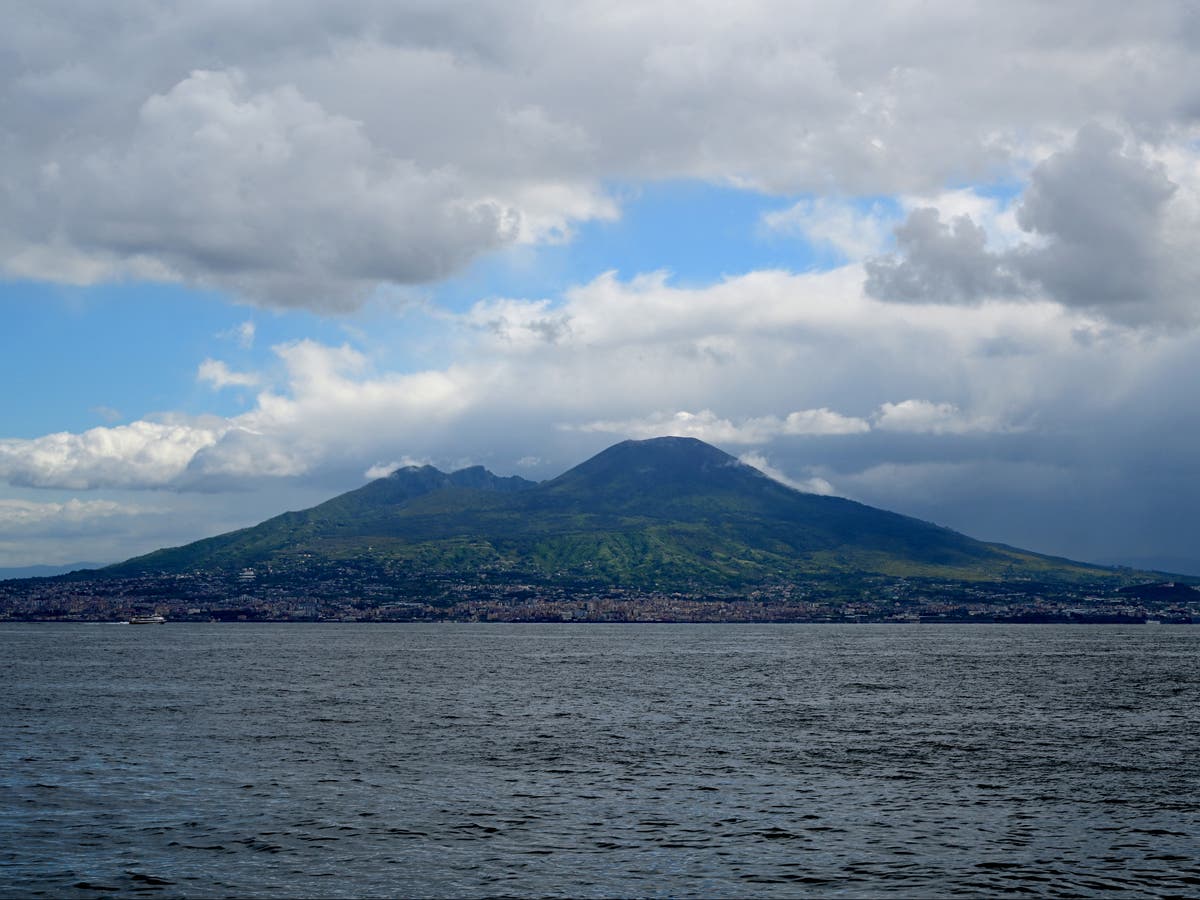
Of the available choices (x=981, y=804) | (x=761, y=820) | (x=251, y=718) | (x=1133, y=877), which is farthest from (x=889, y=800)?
(x=251, y=718)

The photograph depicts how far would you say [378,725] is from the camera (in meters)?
95.8

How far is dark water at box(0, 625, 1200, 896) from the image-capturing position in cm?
4503

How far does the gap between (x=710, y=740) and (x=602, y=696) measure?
41.2 meters

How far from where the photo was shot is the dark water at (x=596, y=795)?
148 ft

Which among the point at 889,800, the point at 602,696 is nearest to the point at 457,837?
the point at 889,800

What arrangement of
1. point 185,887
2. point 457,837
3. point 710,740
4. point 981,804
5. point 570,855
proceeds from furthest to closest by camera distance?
point 710,740
point 981,804
point 457,837
point 570,855
point 185,887

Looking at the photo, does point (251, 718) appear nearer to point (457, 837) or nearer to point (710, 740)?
point (710, 740)

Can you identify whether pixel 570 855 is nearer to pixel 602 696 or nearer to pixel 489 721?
pixel 489 721

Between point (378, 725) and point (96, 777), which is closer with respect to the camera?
point (96, 777)

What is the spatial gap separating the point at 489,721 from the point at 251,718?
21667mm

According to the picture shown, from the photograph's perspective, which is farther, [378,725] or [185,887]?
[378,725]

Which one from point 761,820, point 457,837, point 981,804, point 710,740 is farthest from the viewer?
point 710,740

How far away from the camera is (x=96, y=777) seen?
66625 millimetres

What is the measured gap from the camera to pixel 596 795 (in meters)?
62.7
